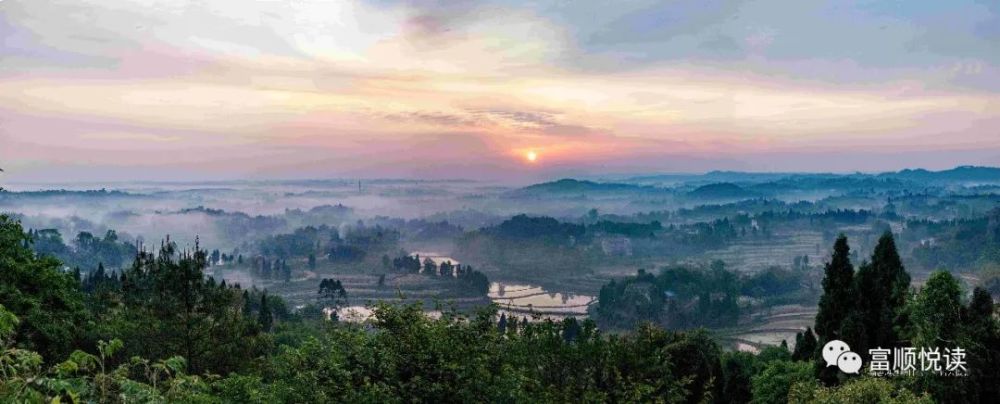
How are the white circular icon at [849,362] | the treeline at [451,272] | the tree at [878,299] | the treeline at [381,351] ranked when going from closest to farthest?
1. the treeline at [381,351]
2. the white circular icon at [849,362]
3. the tree at [878,299]
4. the treeline at [451,272]

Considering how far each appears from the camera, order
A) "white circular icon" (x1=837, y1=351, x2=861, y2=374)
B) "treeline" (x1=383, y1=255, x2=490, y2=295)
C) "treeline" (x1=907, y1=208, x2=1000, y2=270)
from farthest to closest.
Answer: "treeline" (x1=383, y1=255, x2=490, y2=295) → "treeline" (x1=907, y1=208, x2=1000, y2=270) → "white circular icon" (x1=837, y1=351, x2=861, y2=374)

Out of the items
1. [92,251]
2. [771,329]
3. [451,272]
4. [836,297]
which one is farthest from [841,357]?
[92,251]

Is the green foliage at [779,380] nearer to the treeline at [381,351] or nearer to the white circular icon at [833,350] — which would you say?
the treeline at [381,351]

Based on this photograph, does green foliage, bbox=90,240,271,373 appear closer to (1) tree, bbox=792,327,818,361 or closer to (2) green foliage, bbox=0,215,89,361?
(2) green foliage, bbox=0,215,89,361

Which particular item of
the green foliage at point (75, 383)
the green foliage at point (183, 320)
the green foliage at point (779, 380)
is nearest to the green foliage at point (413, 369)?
the green foliage at point (75, 383)

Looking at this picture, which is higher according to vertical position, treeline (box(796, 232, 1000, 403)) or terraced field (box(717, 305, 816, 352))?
treeline (box(796, 232, 1000, 403))

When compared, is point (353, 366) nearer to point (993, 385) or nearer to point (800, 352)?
point (993, 385)

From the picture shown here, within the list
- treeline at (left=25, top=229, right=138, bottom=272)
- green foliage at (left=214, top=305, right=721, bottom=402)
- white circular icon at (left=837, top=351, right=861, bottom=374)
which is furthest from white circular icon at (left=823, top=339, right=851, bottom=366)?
treeline at (left=25, top=229, right=138, bottom=272)

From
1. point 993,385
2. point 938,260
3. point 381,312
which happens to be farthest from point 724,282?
point 381,312

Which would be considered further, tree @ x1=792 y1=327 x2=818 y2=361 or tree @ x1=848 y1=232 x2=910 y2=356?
tree @ x1=792 y1=327 x2=818 y2=361
